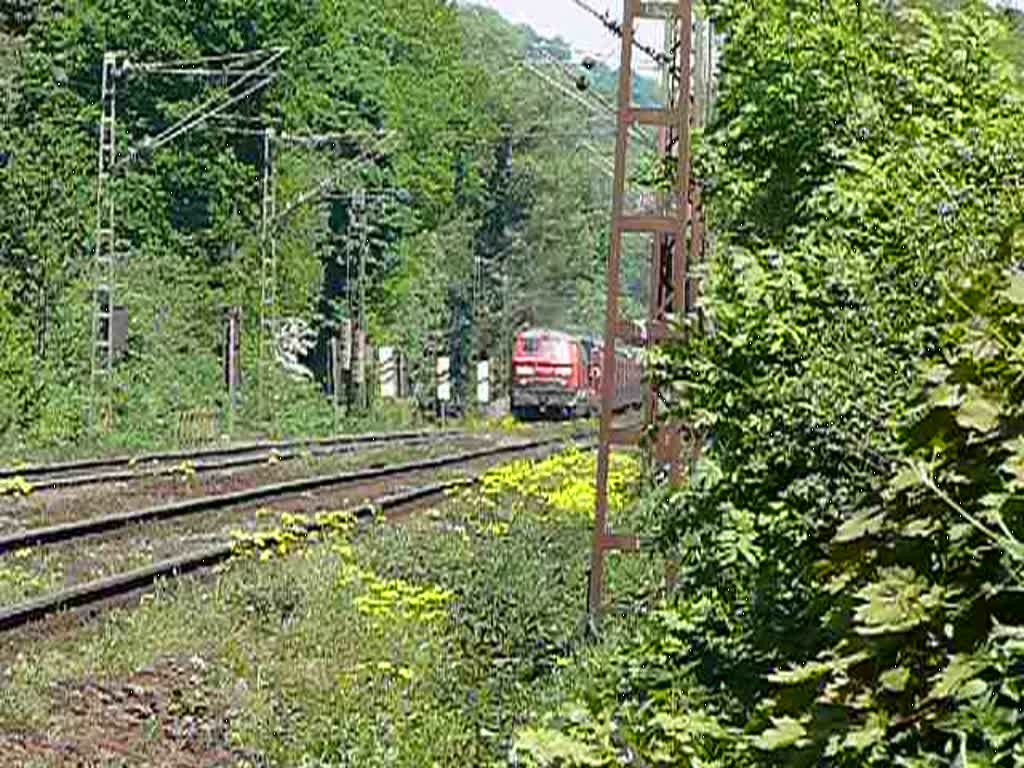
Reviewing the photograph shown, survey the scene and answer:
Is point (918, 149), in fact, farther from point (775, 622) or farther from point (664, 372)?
point (775, 622)

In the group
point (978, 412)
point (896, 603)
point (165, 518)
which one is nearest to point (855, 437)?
point (978, 412)

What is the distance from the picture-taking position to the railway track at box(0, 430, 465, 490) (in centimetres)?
2750

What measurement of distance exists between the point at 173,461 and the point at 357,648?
21040mm

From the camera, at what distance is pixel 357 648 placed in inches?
491

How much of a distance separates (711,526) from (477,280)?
222 feet

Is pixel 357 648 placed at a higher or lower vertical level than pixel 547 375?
higher

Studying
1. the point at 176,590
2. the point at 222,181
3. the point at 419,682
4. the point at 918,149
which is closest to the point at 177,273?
the point at 222,181

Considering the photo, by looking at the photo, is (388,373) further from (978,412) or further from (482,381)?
(978,412)

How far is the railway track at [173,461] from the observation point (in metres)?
27.5

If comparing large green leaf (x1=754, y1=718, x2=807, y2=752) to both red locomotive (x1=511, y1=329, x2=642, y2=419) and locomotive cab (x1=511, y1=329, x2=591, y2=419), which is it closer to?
red locomotive (x1=511, y1=329, x2=642, y2=419)

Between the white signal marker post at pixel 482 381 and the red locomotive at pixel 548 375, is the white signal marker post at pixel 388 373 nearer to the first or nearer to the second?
the white signal marker post at pixel 482 381

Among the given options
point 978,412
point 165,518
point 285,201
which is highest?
point 285,201

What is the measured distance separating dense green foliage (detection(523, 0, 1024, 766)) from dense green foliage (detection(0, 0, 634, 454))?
19526mm

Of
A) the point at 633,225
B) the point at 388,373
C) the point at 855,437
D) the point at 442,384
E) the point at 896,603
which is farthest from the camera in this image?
the point at 388,373
